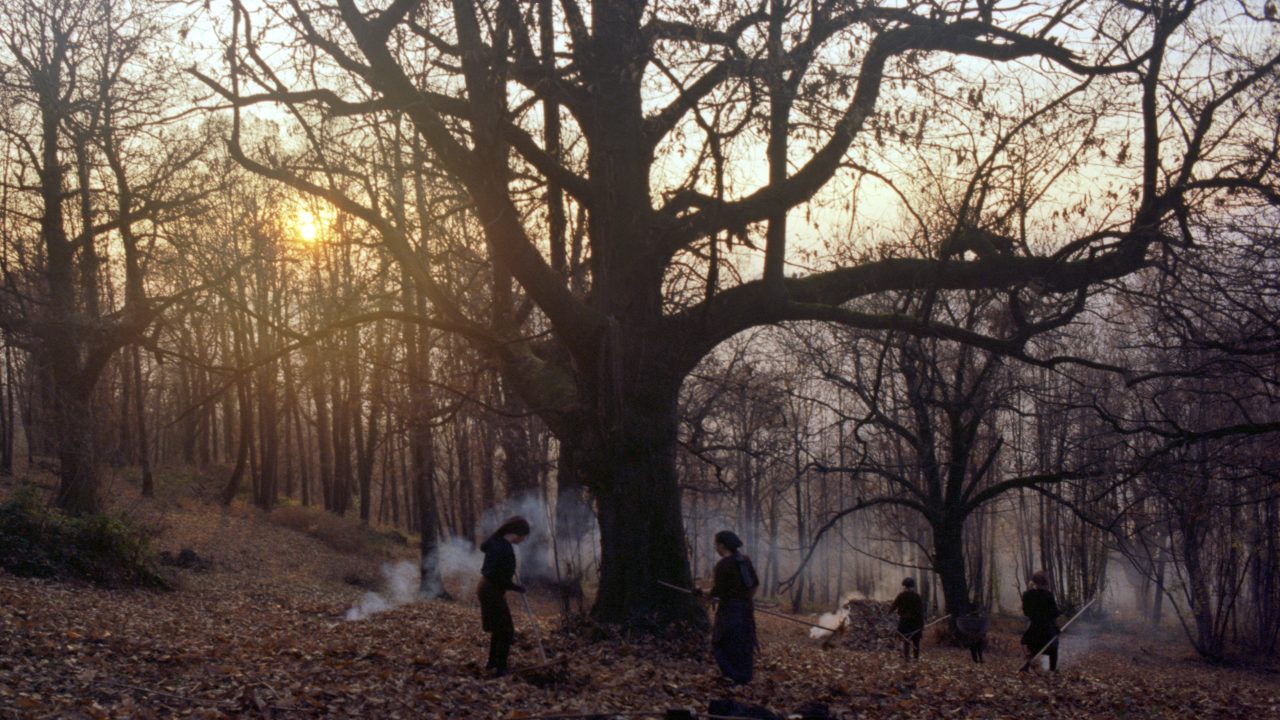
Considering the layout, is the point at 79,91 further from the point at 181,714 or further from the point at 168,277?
the point at 181,714

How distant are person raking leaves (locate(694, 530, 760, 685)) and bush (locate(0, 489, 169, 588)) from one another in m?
10.2

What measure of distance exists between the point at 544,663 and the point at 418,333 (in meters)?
17.1

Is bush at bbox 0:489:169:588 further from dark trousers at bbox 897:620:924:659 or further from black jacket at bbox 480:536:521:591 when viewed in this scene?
dark trousers at bbox 897:620:924:659

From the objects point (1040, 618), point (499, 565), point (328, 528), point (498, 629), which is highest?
point (499, 565)

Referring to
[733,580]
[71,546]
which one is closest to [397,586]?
[71,546]

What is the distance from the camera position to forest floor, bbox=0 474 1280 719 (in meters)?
8.29

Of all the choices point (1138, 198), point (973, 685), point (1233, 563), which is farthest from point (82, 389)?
point (1233, 563)

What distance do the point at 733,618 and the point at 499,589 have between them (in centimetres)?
248

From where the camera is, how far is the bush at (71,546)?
1509 centimetres

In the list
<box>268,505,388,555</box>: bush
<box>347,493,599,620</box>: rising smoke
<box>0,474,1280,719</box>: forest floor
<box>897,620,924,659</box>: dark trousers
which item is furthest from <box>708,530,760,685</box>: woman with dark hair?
<box>268,505,388,555</box>: bush

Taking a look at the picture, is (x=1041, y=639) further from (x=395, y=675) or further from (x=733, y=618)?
(x=395, y=675)

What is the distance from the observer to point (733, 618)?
10.5m

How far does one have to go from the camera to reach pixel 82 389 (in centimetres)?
2227

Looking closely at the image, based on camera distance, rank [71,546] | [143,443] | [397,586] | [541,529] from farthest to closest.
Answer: [143,443] < [541,529] < [397,586] < [71,546]
